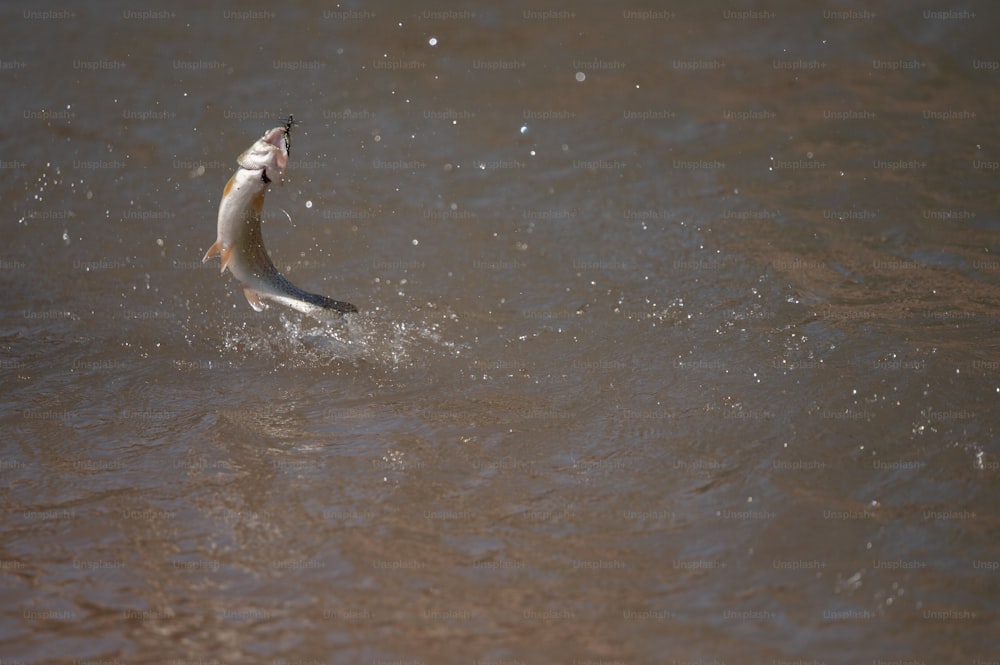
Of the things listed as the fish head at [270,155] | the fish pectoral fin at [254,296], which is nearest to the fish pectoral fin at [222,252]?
the fish pectoral fin at [254,296]

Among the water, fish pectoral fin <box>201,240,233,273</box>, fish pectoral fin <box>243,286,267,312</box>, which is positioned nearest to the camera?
the water

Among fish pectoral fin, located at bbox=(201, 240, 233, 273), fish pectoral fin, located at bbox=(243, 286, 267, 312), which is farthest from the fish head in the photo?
fish pectoral fin, located at bbox=(243, 286, 267, 312)

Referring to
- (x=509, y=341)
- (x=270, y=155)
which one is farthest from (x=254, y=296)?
(x=509, y=341)

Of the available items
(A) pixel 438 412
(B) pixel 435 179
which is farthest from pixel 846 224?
(A) pixel 438 412

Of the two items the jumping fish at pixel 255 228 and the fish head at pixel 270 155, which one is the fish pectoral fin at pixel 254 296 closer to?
the jumping fish at pixel 255 228

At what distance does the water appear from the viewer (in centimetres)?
375

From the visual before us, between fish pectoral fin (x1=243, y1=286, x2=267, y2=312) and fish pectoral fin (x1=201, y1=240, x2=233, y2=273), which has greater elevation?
fish pectoral fin (x1=201, y1=240, x2=233, y2=273)

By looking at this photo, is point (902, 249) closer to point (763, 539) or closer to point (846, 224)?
point (846, 224)

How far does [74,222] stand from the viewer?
717 centimetres

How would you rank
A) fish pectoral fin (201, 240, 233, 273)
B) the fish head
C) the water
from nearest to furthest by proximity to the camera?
the water
the fish head
fish pectoral fin (201, 240, 233, 273)

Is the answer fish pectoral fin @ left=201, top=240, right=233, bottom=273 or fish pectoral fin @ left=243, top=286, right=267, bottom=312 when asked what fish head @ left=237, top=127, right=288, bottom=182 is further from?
fish pectoral fin @ left=243, top=286, right=267, bottom=312

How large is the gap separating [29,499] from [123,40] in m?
5.98

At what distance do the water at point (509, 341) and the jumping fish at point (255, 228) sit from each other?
0.61 meters

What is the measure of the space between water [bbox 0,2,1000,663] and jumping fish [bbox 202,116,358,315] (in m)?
0.61
